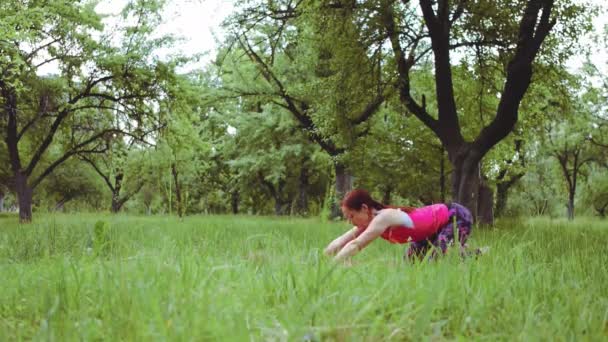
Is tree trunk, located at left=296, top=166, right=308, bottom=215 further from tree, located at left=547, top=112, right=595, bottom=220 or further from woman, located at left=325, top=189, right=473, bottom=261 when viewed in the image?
woman, located at left=325, top=189, right=473, bottom=261

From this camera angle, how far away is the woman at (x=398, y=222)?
4.96m

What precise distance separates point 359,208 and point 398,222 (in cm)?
42

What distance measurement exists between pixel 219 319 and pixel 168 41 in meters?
16.4

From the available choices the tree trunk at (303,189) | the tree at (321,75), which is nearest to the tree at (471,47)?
the tree at (321,75)

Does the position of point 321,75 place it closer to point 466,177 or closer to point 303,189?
point 303,189

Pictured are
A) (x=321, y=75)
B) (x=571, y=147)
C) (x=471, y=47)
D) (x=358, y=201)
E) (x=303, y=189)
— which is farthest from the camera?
(x=571, y=147)

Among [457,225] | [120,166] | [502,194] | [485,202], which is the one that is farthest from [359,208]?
[502,194]

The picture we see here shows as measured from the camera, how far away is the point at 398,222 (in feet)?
16.5

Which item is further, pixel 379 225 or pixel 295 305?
pixel 379 225

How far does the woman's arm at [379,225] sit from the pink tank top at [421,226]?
0.11m

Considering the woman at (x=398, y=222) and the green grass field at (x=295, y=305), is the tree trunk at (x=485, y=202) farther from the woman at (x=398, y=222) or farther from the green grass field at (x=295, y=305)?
the green grass field at (x=295, y=305)

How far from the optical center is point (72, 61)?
16.3m

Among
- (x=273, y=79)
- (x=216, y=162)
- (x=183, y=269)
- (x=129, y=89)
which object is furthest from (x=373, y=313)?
(x=216, y=162)

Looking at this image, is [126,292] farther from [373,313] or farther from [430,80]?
[430,80]
